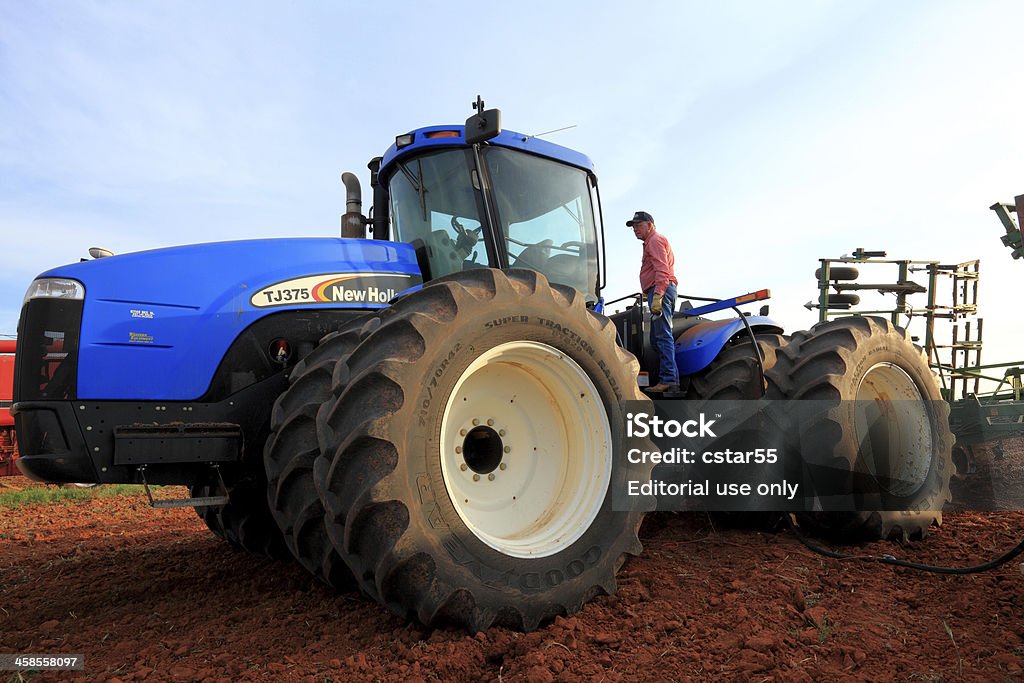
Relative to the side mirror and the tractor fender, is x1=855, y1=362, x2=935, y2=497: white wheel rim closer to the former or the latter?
the tractor fender

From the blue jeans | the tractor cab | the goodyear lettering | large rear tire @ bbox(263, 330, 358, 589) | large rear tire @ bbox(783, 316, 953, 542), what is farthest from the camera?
the blue jeans

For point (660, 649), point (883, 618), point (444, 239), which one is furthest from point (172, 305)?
point (883, 618)

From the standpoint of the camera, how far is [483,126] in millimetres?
3943

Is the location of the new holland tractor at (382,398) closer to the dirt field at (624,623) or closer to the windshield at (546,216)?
the windshield at (546,216)

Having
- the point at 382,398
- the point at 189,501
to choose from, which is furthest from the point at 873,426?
the point at 189,501

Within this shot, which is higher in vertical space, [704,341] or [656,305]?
[656,305]

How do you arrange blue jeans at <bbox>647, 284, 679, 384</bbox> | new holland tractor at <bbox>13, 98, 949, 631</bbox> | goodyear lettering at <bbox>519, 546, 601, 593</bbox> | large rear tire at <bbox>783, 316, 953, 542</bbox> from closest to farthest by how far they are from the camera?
new holland tractor at <bbox>13, 98, 949, 631</bbox>
goodyear lettering at <bbox>519, 546, 601, 593</bbox>
large rear tire at <bbox>783, 316, 953, 542</bbox>
blue jeans at <bbox>647, 284, 679, 384</bbox>

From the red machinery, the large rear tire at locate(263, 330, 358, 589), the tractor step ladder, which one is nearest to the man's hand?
the large rear tire at locate(263, 330, 358, 589)

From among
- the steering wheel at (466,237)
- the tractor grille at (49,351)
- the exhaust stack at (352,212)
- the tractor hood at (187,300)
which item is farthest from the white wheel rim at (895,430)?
the tractor grille at (49,351)

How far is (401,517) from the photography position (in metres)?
2.80

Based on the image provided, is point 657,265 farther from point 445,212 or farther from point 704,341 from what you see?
point 445,212

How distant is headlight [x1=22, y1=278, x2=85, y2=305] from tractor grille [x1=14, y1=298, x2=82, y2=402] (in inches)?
0.9

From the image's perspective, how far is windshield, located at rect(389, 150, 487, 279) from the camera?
4363 millimetres

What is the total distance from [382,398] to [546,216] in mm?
2236
